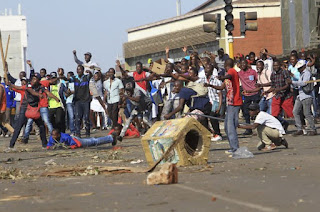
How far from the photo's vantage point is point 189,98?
18047 mm

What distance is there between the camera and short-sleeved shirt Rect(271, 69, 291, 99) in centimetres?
2059

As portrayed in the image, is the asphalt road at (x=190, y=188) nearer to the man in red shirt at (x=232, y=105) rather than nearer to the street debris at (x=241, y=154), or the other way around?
the street debris at (x=241, y=154)

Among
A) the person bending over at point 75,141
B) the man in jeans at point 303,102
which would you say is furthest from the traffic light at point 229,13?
the person bending over at point 75,141

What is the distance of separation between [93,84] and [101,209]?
55.1ft

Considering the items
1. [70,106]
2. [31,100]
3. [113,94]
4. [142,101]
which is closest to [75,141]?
[31,100]

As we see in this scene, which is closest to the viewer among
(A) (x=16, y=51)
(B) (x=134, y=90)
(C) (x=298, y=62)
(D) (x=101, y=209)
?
(D) (x=101, y=209)

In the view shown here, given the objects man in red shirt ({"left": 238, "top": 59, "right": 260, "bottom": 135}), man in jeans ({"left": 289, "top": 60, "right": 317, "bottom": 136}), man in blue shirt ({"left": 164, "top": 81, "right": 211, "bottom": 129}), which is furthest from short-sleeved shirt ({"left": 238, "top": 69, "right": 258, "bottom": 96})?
man in blue shirt ({"left": 164, "top": 81, "right": 211, "bottom": 129})

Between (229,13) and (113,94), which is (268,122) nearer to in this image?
(229,13)

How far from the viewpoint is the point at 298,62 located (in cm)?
2203

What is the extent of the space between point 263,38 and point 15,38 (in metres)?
69.3

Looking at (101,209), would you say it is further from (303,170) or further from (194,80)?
(194,80)

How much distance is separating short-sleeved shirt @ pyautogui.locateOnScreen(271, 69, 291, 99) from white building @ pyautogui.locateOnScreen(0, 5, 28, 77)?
3963 inches

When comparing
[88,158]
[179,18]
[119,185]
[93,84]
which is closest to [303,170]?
[119,185]

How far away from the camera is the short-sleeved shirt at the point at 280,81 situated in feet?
67.6
